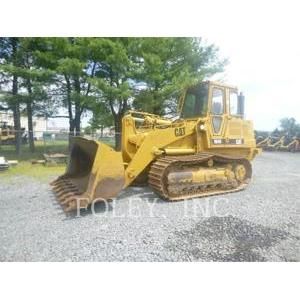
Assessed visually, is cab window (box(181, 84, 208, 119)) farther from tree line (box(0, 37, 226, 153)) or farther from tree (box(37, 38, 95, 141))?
tree (box(37, 38, 95, 141))

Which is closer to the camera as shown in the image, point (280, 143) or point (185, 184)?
point (185, 184)

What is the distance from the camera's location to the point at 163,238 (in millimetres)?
3477

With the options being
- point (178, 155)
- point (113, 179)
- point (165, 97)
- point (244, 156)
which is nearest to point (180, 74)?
point (165, 97)

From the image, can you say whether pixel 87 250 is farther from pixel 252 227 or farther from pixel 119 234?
pixel 252 227

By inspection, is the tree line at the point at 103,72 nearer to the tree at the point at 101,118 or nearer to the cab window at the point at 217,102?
the tree at the point at 101,118

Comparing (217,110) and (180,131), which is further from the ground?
(217,110)

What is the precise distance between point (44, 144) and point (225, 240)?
10977mm

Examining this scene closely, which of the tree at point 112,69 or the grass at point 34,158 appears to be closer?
the grass at point 34,158

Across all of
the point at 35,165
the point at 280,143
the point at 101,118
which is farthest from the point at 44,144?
the point at 280,143

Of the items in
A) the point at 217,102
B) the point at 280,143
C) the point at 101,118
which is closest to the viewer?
the point at 217,102

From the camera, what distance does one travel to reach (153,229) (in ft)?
12.3

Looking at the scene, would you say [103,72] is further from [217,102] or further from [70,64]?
[217,102]

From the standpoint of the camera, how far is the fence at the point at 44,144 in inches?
460

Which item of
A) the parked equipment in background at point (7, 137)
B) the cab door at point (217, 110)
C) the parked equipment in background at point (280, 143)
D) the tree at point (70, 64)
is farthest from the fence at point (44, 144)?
the parked equipment in background at point (280, 143)
